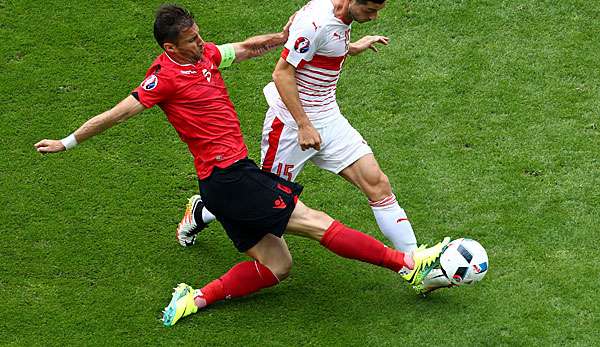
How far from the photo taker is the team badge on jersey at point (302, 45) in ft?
22.6

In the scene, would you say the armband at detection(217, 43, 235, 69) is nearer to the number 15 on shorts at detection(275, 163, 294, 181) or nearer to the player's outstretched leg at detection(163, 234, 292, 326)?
the number 15 on shorts at detection(275, 163, 294, 181)

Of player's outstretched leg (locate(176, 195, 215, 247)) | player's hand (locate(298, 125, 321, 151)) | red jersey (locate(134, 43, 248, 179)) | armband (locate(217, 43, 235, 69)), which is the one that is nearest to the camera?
red jersey (locate(134, 43, 248, 179))

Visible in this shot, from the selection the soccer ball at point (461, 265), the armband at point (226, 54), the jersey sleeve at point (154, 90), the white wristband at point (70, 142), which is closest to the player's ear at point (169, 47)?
the jersey sleeve at point (154, 90)

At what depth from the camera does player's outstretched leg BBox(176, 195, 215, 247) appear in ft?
25.1

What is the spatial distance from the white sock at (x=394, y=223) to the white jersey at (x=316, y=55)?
0.64 metres

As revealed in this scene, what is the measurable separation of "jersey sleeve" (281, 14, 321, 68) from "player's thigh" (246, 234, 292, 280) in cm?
112

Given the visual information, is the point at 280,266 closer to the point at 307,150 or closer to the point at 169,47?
the point at 307,150

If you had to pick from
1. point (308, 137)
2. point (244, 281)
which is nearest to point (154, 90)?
point (308, 137)

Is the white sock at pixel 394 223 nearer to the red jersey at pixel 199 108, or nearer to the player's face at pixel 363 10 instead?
the red jersey at pixel 199 108

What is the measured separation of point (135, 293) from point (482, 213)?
245 centimetres

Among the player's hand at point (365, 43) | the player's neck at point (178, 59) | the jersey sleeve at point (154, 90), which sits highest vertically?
the player's neck at point (178, 59)

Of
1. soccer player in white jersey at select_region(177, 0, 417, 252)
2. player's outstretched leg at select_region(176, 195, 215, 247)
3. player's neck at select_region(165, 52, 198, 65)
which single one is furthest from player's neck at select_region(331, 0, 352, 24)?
player's outstretched leg at select_region(176, 195, 215, 247)

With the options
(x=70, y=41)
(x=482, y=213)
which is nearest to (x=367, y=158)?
(x=482, y=213)

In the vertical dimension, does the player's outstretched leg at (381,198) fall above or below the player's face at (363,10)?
below
